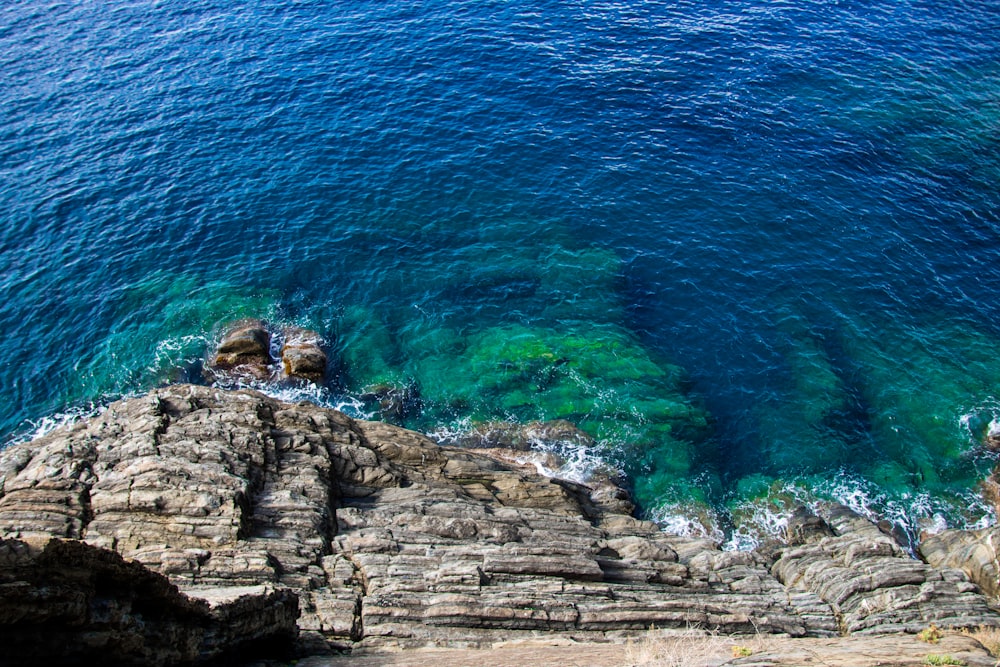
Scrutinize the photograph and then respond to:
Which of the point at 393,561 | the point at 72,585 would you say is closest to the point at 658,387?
the point at 393,561

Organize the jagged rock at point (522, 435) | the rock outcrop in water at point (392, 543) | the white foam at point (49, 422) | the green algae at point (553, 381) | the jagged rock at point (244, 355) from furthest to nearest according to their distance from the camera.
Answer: the jagged rock at point (244, 355), the jagged rock at point (522, 435), the green algae at point (553, 381), the white foam at point (49, 422), the rock outcrop in water at point (392, 543)

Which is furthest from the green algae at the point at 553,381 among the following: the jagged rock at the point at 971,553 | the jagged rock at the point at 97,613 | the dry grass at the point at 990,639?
the jagged rock at the point at 97,613

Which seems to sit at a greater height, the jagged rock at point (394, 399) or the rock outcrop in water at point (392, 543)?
the jagged rock at point (394, 399)

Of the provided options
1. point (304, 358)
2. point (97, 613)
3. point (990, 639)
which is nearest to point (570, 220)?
point (304, 358)

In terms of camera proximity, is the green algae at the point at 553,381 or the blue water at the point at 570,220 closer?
the green algae at the point at 553,381

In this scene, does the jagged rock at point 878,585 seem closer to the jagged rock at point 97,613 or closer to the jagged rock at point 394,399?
the jagged rock at point 394,399

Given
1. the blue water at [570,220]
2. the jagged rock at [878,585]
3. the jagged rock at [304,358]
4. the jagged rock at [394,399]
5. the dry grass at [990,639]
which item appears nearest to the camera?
the dry grass at [990,639]

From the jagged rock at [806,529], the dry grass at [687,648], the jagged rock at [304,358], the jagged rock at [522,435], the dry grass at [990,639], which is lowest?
the dry grass at [990,639]

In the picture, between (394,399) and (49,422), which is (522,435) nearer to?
(394,399)
